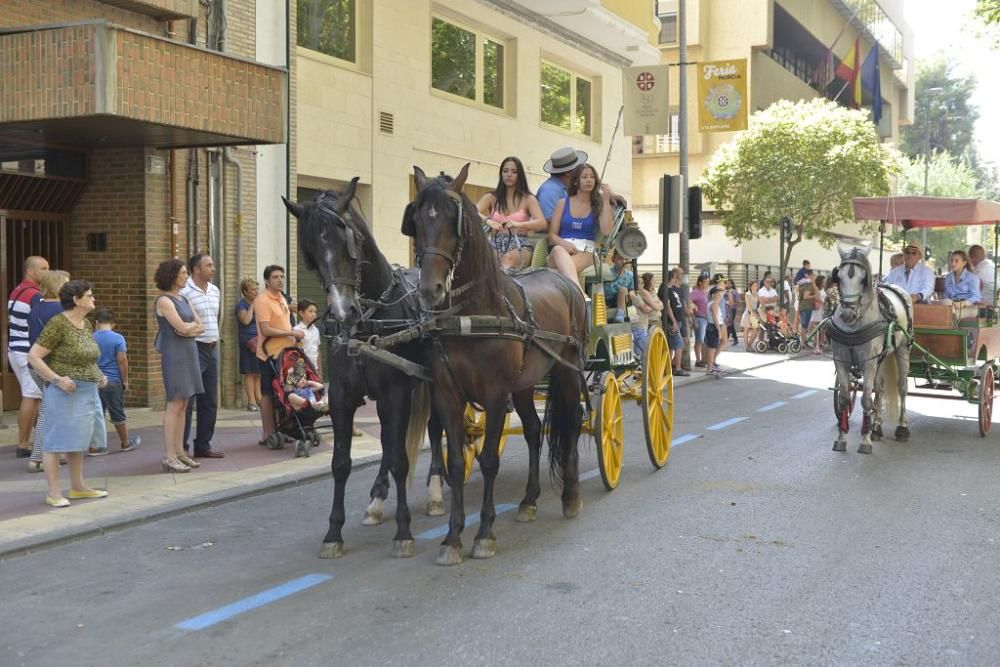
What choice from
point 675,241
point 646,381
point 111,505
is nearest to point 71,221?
point 111,505

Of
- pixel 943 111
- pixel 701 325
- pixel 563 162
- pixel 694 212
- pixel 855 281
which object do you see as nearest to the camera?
pixel 563 162

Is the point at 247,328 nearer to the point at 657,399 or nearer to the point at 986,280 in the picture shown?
the point at 657,399

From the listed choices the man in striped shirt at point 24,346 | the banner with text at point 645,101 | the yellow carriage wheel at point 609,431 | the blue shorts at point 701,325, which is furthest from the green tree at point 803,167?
the man in striped shirt at point 24,346

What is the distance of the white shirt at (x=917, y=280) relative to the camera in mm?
12891

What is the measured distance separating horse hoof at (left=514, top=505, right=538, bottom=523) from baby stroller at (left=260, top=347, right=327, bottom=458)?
354cm

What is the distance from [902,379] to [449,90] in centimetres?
1119

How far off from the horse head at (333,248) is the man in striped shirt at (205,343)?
13.8ft

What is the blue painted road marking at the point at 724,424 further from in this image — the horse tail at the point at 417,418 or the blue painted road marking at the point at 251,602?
the blue painted road marking at the point at 251,602

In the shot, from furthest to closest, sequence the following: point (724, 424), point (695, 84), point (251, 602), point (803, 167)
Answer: point (695, 84), point (803, 167), point (724, 424), point (251, 602)

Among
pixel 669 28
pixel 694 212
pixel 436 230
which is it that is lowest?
pixel 436 230

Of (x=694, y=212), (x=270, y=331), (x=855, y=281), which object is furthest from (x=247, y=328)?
(x=694, y=212)

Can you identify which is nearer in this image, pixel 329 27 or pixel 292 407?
pixel 292 407

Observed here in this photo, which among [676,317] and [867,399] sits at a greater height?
[676,317]

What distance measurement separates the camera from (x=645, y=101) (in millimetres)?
20656
